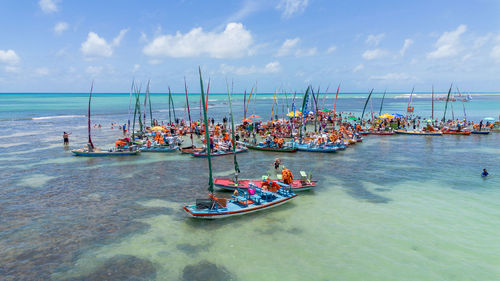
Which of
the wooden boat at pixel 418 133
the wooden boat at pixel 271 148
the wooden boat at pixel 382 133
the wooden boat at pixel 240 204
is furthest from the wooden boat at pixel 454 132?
the wooden boat at pixel 240 204

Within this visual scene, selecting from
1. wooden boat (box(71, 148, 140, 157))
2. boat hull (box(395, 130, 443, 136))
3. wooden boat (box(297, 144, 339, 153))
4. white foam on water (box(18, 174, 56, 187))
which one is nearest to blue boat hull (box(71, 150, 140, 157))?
wooden boat (box(71, 148, 140, 157))

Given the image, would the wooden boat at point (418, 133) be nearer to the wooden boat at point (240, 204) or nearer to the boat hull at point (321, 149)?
the boat hull at point (321, 149)

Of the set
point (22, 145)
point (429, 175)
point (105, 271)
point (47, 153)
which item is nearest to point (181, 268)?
point (105, 271)

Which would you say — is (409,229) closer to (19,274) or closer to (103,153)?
(19,274)

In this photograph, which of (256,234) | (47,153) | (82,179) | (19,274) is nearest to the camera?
(19,274)

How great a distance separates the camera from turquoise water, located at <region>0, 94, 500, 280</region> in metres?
13.0

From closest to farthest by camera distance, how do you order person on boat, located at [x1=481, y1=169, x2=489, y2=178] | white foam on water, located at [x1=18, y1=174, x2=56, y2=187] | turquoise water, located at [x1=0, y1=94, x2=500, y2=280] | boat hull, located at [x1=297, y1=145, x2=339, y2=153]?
turquoise water, located at [x1=0, y1=94, x2=500, y2=280] < white foam on water, located at [x1=18, y1=174, x2=56, y2=187] < person on boat, located at [x1=481, y1=169, x2=489, y2=178] < boat hull, located at [x1=297, y1=145, x2=339, y2=153]

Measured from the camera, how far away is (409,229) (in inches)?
653

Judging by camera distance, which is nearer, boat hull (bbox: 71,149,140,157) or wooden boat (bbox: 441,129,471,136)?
boat hull (bbox: 71,149,140,157)

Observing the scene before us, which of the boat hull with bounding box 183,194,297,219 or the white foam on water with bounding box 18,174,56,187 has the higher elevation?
the white foam on water with bounding box 18,174,56,187

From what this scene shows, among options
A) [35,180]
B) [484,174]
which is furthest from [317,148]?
[35,180]

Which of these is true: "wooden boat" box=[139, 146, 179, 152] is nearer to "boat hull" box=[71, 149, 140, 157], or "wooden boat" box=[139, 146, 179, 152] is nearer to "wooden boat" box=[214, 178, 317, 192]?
"boat hull" box=[71, 149, 140, 157]

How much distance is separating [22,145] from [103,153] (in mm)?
17157

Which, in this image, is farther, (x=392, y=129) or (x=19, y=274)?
(x=392, y=129)
